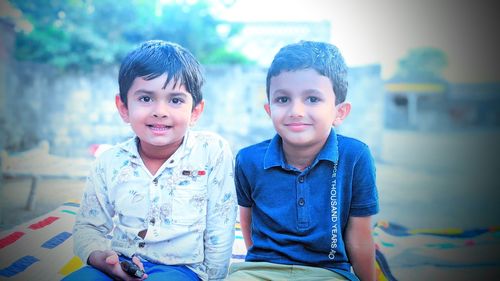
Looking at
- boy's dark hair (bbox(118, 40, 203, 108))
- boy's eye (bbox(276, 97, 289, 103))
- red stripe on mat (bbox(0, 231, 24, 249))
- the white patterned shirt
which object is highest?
boy's dark hair (bbox(118, 40, 203, 108))

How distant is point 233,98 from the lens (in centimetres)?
838

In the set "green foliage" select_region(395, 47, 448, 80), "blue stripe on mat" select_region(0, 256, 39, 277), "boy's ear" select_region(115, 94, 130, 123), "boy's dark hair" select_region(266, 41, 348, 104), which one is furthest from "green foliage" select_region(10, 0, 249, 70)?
"green foliage" select_region(395, 47, 448, 80)

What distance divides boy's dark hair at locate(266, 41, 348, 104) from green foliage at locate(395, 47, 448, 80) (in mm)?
17143

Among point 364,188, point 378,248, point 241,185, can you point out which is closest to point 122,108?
point 241,185

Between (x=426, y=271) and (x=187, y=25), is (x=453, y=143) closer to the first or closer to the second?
(x=187, y=25)

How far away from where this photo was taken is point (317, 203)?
1.58m

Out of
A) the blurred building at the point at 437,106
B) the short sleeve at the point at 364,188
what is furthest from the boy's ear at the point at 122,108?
the blurred building at the point at 437,106

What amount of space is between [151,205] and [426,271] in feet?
6.47

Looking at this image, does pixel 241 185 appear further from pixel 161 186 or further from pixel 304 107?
pixel 304 107

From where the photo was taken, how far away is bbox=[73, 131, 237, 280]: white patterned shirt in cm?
163

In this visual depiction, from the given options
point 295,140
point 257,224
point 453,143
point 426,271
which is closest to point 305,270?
point 257,224

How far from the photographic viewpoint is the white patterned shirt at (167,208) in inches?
64.3

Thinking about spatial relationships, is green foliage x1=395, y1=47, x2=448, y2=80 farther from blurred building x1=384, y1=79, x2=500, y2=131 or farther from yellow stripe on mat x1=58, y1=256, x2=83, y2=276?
yellow stripe on mat x1=58, y1=256, x2=83, y2=276

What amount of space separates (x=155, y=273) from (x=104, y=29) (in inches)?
323
